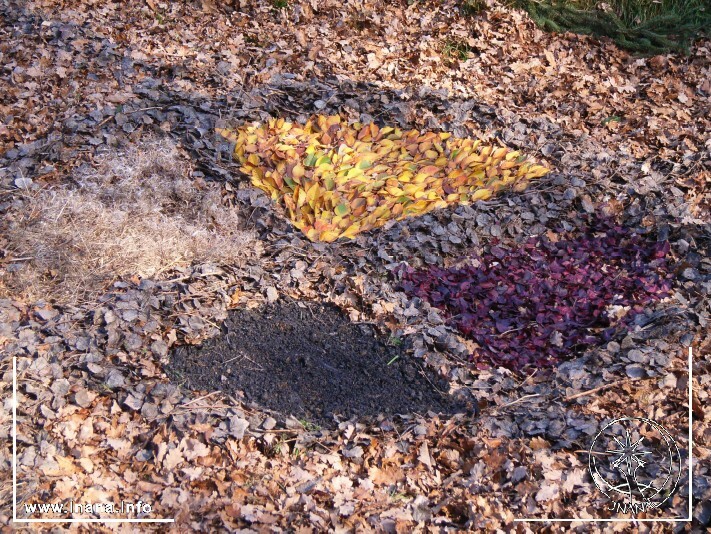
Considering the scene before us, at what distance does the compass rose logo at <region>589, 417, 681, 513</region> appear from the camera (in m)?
3.11

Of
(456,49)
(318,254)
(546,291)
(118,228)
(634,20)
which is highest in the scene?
(634,20)

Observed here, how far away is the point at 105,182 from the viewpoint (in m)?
4.93

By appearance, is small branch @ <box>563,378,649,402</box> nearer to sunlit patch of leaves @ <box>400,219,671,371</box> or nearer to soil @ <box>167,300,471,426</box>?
sunlit patch of leaves @ <box>400,219,671,371</box>

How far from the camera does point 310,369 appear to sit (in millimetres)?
3777

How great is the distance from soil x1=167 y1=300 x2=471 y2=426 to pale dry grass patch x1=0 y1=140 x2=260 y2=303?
69 cm

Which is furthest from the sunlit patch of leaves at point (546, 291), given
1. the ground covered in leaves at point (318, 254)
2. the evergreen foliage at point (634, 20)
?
the evergreen foliage at point (634, 20)

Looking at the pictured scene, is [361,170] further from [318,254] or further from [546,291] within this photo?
[546,291]

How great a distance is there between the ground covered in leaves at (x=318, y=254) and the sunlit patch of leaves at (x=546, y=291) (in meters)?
0.03

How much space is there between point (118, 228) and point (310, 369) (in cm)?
178

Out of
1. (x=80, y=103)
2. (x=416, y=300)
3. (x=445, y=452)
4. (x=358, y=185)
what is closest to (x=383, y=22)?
(x=358, y=185)

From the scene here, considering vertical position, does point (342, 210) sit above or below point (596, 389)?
below

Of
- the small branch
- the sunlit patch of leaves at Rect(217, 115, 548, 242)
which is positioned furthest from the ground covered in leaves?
the sunlit patch of leaves at Rect(217, 115, 548, 242)

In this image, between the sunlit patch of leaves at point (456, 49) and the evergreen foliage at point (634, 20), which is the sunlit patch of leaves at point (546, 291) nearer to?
the sunlit patch of leaves at point (456, 49)

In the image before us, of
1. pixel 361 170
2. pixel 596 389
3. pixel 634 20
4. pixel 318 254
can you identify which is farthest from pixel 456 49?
pixel 596 389
